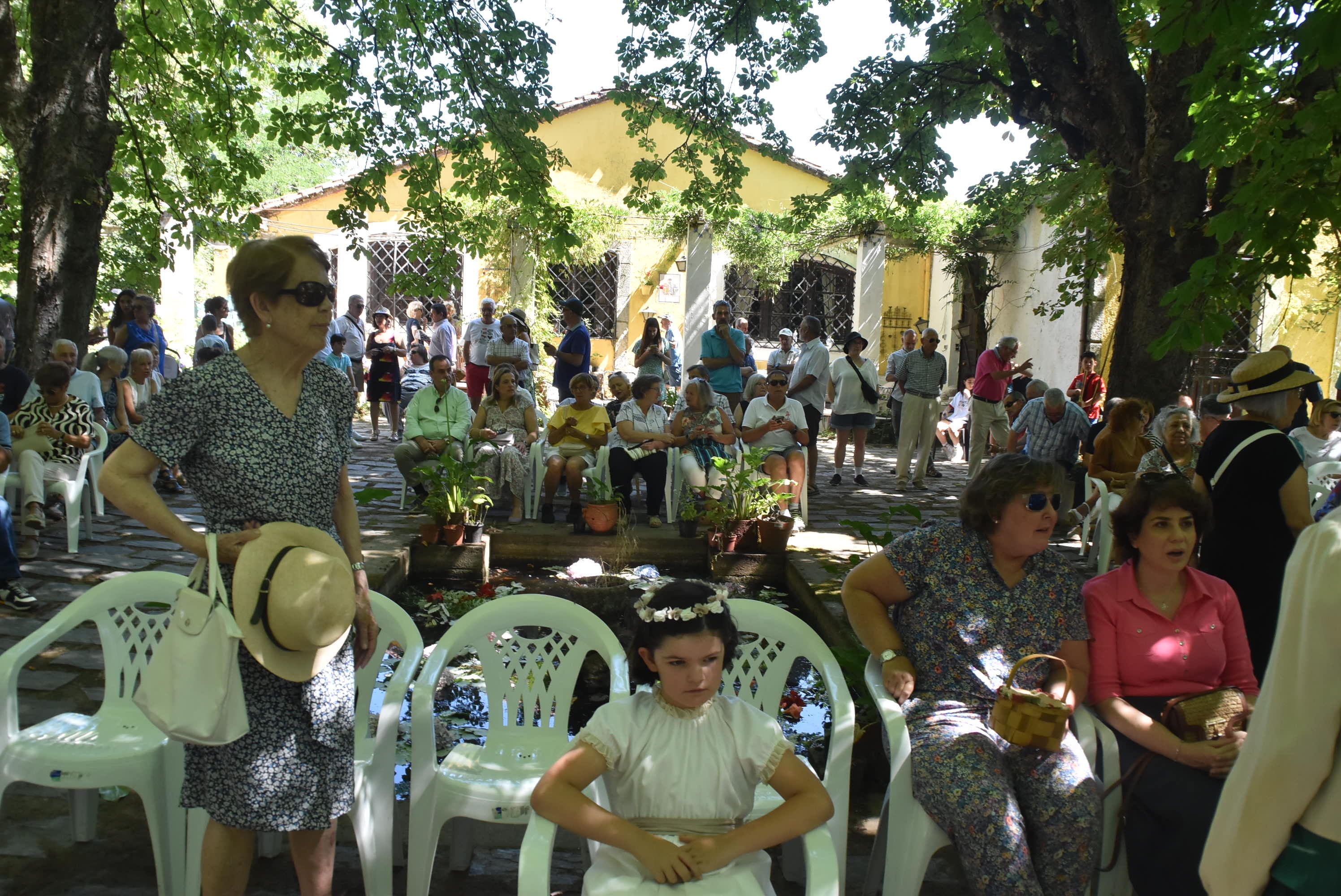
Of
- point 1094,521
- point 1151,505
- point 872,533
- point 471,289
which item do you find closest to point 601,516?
point 872,533

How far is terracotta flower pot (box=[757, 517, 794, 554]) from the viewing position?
7.00 m

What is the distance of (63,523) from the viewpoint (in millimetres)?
7199

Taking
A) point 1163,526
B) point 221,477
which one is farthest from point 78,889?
point 1163,526

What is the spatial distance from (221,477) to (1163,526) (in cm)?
246

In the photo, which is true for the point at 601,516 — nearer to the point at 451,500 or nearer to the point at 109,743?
the point at 451,500

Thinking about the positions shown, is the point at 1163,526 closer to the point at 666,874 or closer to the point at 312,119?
the point at 666,874

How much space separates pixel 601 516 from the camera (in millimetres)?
7418

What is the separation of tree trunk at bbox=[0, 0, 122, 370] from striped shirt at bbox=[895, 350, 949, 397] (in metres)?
7.72

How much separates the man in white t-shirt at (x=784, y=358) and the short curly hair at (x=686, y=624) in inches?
334

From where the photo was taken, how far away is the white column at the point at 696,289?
18609 mm

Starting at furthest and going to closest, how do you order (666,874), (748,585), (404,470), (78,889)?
(404,470) < (748,585) < (78,889) < (666,874)

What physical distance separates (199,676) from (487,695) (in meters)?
1.14

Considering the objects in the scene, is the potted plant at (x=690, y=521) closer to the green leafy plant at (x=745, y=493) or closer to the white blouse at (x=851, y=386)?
the green leafy plant at (x=745, y=493)

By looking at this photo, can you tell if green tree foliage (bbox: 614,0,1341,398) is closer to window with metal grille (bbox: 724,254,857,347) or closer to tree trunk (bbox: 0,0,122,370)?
tree trunk (bbox: 0,0,122,370)
